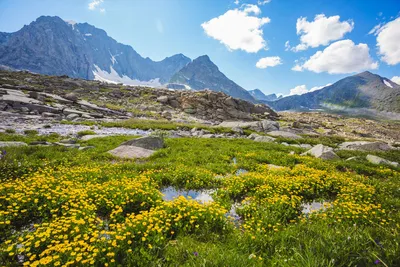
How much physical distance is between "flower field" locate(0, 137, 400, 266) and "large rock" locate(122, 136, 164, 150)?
586 centimetres

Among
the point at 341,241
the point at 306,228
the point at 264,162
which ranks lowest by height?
the point at 264,162

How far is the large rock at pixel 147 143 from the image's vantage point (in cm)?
1852

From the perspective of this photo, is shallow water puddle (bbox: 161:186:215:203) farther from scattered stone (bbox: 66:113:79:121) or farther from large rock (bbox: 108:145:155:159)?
scattered stone (bbox: 66:113:79:121)

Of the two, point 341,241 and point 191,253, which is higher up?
point 341,241

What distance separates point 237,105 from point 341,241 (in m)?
91.3

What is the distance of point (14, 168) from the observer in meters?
10.5

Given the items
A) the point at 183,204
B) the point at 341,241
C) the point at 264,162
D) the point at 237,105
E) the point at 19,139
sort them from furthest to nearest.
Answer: the point at 237,105
the point at 19,139
the point at 264,162
the point at 183,204
the point at 341,241

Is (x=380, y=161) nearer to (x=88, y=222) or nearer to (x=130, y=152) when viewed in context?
(x=130, y=152)

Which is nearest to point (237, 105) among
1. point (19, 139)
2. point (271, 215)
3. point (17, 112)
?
point (17, 112)

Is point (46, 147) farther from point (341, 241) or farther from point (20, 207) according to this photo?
point (341, 241)

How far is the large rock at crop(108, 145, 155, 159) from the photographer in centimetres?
1562

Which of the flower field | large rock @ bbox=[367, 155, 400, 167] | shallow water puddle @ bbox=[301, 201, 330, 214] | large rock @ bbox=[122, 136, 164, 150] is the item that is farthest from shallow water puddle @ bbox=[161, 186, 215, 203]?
large rock @ bbox=[367, 155, 400, 167]

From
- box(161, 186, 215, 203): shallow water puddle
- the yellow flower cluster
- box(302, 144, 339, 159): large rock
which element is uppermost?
the yellow flower cluster

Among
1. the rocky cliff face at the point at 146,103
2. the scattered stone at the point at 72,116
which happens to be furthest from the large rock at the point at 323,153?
the rocky cliff face at the point at 146,103
